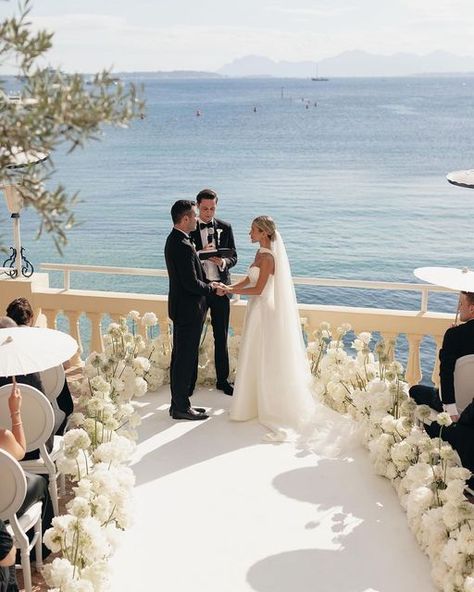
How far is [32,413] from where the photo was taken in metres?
4.85

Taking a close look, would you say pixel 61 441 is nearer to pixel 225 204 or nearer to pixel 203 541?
pixel 203 541

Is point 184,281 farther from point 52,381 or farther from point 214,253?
point 52,381

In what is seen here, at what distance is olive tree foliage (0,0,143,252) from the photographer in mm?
2234

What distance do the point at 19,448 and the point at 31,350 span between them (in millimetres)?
656

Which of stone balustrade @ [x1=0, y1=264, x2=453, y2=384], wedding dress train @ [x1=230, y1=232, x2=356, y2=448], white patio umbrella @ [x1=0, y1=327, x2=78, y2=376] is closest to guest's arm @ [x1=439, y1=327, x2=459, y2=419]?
wedding dress train @ [x1=230, y1=232, x2=356, y2=448]

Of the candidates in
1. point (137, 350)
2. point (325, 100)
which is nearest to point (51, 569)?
point (137, 350)

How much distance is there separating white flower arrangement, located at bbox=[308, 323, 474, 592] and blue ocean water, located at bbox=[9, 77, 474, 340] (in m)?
14.2

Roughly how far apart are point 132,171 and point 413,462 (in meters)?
51.8

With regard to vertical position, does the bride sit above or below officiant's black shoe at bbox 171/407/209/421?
above

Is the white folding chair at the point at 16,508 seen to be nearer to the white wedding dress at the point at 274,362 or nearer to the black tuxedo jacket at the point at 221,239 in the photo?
the white wedding dress at the point at 274,362

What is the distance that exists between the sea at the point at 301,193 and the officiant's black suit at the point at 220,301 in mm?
17695

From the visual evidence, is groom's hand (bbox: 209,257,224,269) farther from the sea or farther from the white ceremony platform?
the sea

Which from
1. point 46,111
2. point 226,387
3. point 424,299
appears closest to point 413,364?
point 424,299

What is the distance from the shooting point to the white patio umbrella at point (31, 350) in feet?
15.2
